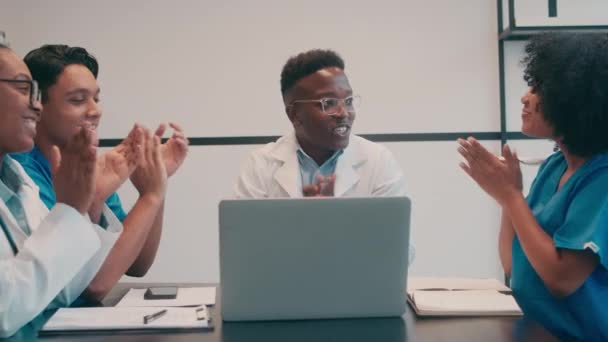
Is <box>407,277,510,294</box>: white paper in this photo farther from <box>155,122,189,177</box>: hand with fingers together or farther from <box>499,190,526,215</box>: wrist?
<box>155,122,189,177</box>: hand with fingers together

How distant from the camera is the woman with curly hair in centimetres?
126

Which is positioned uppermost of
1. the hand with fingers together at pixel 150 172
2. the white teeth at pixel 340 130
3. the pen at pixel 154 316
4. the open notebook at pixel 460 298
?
the white teeth at pixel 340 130

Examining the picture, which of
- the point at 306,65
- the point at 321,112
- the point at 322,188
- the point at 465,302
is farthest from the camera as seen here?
the point at 306,65

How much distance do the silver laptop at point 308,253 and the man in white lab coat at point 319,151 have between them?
36.9 inches

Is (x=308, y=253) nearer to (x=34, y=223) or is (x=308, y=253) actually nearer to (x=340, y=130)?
(x=34, y=223)

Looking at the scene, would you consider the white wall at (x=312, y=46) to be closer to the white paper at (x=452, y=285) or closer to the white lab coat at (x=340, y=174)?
the white lab coat at (x=340, y=174)

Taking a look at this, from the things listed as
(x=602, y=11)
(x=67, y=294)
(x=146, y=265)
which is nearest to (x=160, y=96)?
(x=146, y=265)

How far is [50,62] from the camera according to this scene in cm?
172

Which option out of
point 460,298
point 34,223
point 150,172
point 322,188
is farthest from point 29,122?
point 460,298

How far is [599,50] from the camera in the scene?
53.6 inches

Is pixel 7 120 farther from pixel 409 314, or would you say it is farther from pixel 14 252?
pixel 409 314

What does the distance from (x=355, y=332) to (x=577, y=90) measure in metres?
0.82

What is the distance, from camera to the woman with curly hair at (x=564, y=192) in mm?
1257

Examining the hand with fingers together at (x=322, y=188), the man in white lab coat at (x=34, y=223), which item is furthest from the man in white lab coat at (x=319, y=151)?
the man in white lab coat at (x=34, y=223)
